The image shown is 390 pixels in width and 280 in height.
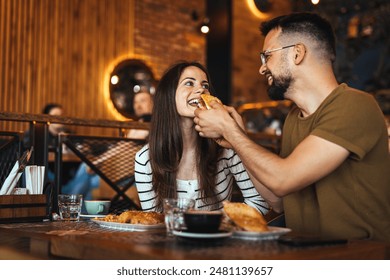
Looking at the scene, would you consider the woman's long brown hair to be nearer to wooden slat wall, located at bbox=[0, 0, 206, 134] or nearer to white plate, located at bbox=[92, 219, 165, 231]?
white plate, located at bbox=[92, 219, 165, 231]

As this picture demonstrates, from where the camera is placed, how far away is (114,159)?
13.5ft

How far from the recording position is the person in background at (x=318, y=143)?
5.65ft

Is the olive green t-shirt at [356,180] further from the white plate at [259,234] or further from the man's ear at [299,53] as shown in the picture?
the white plate at [259,234]

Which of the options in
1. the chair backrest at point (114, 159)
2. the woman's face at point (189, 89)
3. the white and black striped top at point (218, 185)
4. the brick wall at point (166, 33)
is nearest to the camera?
the white and black striped top at point (218, 185)

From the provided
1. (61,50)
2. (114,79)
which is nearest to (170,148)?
(61,50)

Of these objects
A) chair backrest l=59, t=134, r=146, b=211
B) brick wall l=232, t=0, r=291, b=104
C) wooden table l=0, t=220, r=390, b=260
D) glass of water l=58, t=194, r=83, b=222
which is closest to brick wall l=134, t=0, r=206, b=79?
brick wall l=232, t=0, r=291, b=104

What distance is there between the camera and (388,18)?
7.61 meters

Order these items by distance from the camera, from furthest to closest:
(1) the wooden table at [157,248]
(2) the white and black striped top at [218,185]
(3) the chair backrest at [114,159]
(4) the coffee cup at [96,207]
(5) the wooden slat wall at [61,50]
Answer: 1. (5) the wooden slat wall at [61,50]
2. (3) the chair backrest at [114,159]
3. (2) the white and black striped top at [218,185]
4. (4) the coffee cup at [96,207]
5. (1) the wooden table at [157,248]

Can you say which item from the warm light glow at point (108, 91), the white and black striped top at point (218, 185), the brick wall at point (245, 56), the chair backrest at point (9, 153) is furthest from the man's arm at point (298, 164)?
the brick wall at point (245, 56)

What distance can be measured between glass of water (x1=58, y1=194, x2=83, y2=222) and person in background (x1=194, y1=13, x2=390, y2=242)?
548mm

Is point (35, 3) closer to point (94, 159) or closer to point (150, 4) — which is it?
Result: point (150, 4)

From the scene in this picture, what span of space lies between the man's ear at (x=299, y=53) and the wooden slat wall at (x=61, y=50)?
16.9 ft

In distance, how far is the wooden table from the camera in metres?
1.27

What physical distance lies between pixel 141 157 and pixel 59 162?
117cm
